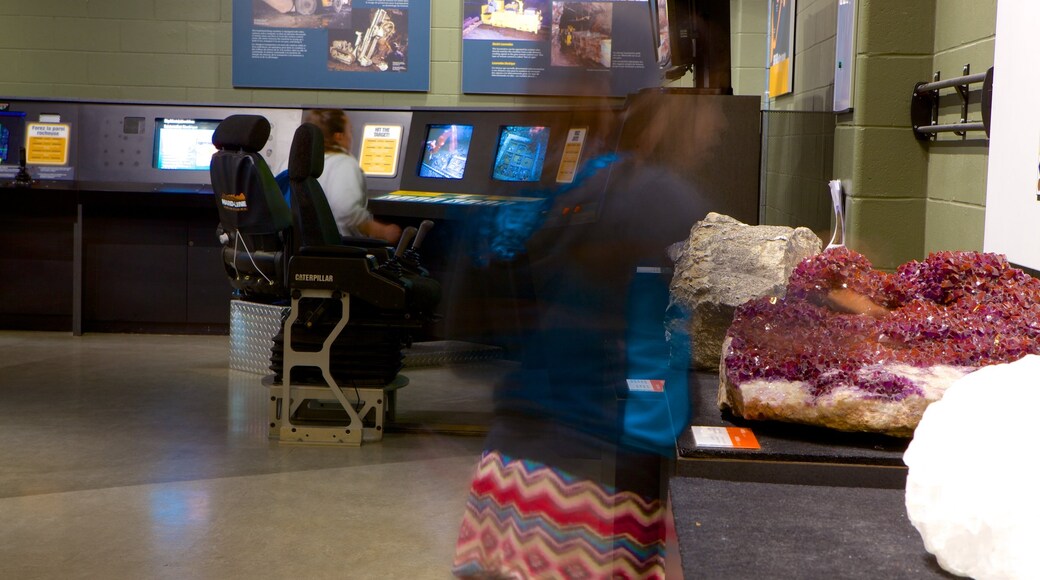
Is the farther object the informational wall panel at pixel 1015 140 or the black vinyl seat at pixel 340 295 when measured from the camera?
the black vinyl seat at pixel 340 295

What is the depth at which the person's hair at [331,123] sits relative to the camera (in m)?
5.79

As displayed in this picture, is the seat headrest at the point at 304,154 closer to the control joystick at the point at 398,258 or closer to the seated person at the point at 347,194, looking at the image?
the control joystick at the point at 398,258

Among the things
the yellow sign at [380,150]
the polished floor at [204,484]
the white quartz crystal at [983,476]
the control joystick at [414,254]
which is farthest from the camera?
the yellow sign at [380,150]

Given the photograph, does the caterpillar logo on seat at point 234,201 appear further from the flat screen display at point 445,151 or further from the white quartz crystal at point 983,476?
the white quartz crystal at point 983,476

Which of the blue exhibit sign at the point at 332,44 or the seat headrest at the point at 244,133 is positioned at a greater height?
the blue exhibit sign at the point at 332,44

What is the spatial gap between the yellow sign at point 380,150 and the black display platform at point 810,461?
4843mm

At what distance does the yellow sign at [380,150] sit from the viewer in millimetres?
6148

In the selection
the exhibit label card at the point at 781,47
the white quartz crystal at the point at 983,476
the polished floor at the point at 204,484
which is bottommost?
the polished floor at the point at 204,484

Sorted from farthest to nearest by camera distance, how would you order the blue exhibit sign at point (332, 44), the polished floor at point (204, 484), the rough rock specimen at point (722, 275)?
1. the blue exhibit sign at point (332, 44)
2. the polished floor at point (204, 484)
3. the rough rock specimen at point (722, 275)

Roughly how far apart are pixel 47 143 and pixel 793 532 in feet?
20.0

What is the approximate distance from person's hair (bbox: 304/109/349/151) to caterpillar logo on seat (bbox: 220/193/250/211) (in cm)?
101

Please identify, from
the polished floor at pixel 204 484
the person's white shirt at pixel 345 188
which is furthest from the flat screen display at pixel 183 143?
the polished floor at pixel 204 484

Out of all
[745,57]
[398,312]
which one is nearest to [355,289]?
[398,312]

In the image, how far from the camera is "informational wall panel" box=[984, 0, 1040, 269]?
6.05ft
